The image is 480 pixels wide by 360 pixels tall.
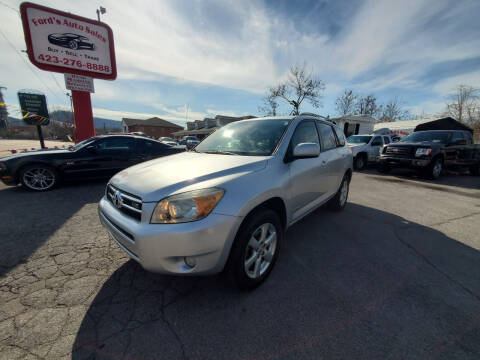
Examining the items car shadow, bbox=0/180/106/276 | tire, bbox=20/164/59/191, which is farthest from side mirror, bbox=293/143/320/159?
tire, bbox=20/164/59/191

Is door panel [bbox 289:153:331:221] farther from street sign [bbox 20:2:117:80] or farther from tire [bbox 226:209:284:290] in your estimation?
street sign [bbox 20:2:117:80]

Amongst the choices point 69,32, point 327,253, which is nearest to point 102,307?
point 327,253

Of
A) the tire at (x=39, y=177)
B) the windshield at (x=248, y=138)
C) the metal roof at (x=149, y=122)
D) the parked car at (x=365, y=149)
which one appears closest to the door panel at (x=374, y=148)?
the parked car at (x=365, y=149)

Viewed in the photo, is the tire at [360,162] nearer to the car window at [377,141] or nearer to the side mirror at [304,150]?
the car window at [377,141]

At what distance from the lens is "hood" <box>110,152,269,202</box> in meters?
1.71

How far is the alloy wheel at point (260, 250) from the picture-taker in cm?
200

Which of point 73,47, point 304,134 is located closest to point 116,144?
point 304,134

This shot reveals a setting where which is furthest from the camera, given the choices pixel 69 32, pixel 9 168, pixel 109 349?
pixel 69 32

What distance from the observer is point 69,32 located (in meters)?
9.01

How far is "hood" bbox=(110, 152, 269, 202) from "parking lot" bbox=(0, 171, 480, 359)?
3.36 feet

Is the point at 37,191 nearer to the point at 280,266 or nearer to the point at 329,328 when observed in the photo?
the point at 280,266

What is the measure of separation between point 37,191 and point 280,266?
6057 mm

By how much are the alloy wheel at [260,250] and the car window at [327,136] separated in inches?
72.8

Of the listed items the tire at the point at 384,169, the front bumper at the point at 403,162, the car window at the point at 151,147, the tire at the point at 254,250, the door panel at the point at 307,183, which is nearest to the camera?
the tire at the point at 254,250
